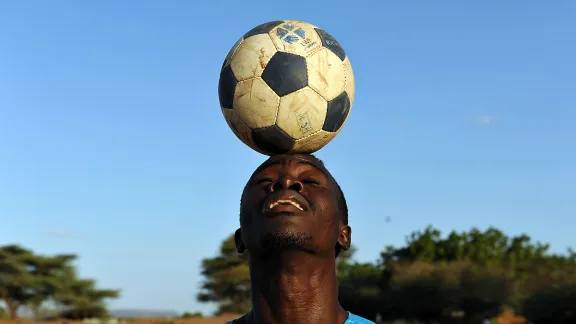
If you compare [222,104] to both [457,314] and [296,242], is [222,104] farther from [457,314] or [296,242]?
[457,314]

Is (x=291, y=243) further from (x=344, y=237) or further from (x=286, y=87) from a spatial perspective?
(x=286, y=87)

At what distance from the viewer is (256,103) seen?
5.09m

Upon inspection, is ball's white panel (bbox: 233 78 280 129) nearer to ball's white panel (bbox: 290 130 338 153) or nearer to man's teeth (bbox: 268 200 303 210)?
ball's white panel (bbox: 290 130 338 153)

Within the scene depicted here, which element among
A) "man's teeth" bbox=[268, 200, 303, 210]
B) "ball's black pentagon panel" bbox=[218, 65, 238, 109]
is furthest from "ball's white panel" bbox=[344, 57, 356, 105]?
"man's teeth" bbox=[268, 200, 303, 210]

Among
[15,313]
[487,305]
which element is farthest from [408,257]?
[15,313]

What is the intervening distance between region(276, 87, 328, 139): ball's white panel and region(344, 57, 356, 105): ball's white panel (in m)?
0.26

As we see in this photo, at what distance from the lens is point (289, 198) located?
4910mm

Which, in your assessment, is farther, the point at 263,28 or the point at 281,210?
the point at 263,28

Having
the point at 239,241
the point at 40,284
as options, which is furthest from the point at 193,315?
Result: the point at 239,241

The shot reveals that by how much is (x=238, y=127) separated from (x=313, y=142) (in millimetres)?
504

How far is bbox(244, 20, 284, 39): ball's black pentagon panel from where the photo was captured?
17.4 ft

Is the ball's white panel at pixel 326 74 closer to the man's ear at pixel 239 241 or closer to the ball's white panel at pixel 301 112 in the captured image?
the ball's white panel at pixel 301 112

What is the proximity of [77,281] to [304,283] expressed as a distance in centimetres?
4413

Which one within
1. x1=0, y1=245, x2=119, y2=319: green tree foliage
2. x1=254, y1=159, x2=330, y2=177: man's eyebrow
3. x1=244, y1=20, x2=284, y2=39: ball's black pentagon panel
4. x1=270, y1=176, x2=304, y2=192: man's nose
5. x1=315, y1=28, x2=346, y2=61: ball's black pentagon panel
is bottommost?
x1=270, y1=176, x2=304, y2=192: man's nose
